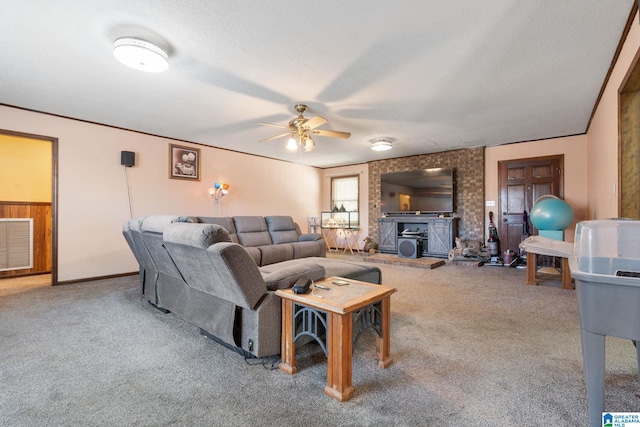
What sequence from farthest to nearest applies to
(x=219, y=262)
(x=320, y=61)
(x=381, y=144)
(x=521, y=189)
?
(x=521, y=189), (x=381, y=144), (x=320, y=61), (x=219, y=262)

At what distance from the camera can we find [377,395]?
1.57 metres

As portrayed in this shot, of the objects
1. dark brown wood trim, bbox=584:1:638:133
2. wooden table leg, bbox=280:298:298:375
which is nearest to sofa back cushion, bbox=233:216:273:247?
wooden table leg, bbox=280:298:298:375

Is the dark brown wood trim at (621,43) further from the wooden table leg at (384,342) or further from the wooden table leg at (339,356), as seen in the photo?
the wooden table leg at (339,356)

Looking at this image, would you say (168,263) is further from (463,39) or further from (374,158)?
(374,158)

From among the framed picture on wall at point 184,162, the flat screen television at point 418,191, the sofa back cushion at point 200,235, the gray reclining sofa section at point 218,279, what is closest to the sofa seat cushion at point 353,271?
the gray reclining sofa section at point 218,279

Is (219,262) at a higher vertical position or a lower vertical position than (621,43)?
lower

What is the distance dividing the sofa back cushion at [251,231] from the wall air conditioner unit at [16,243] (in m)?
3.31

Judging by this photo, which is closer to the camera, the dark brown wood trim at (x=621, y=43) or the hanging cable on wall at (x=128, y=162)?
the dark brown wood trim at (x=621, y=43)

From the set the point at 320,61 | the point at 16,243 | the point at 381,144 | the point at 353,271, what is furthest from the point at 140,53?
the point at 16,243

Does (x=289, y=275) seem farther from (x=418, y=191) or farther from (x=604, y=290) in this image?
(x=418, y=191)

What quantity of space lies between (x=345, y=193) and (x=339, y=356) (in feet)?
21.9

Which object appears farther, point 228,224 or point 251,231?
point 251,231

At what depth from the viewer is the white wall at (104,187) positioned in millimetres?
4043

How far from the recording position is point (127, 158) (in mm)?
4531
